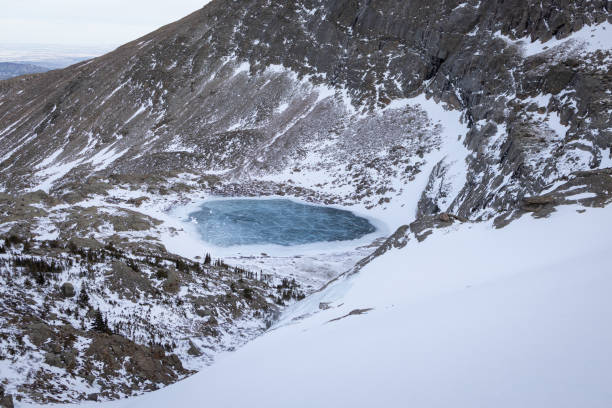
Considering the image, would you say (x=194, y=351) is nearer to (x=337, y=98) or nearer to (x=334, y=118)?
(x=334, y=118)

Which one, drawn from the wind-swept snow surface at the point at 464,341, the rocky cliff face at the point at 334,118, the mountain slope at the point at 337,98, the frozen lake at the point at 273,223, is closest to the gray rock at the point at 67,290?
the rocky cliff face at the point at 334,118

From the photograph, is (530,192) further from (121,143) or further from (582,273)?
(121,143)

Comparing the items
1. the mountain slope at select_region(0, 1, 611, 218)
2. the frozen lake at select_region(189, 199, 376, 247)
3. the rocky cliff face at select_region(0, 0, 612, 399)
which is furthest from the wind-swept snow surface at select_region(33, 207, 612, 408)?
the frozen lake at select_region(189, 199, 376, 247)

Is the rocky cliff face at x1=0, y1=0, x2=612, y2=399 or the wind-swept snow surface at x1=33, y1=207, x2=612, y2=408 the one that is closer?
the wind-swept snow surface at x1=33, y1=207, x2=612, y2=408

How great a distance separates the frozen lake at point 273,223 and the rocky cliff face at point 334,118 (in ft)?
9.12

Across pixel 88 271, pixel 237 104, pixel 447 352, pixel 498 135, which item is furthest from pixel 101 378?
pixel 237 104

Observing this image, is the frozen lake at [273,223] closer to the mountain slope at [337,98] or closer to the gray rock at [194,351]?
the mountain slope at [337,98]

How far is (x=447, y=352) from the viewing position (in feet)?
14.1

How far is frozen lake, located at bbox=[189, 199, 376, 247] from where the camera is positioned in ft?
82.3

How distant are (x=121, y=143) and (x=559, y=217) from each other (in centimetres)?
5334

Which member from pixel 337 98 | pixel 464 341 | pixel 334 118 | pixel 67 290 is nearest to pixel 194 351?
pixel 67 290

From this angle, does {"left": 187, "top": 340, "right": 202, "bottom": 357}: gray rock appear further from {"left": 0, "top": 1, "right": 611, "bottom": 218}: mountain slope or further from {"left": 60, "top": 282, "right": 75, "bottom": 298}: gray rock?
{"left": 0, "top": 1, "right": 611, "bottom": 218}: mountain slope

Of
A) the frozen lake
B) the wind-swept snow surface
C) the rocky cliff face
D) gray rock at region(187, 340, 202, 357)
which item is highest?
the rocky cliff face

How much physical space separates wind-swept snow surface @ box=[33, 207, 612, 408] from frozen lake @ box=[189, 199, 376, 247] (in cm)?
1594
